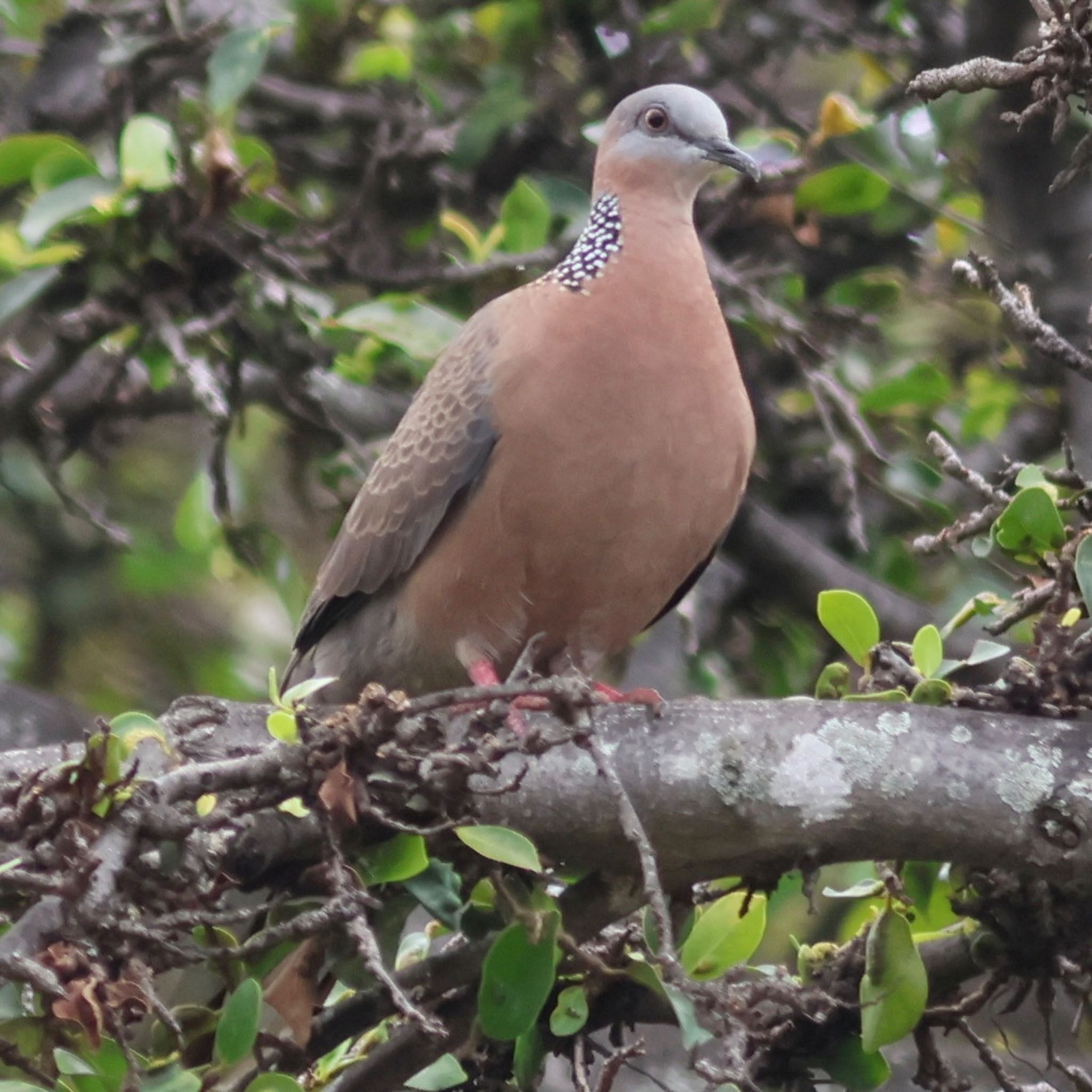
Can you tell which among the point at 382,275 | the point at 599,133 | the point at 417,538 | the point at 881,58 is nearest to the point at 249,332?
the point at 382,275

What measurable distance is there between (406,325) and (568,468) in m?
0.65

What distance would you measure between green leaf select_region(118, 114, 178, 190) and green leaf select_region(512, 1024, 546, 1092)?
184cm

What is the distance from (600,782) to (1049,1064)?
728mm

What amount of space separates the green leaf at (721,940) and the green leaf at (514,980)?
0.84ft

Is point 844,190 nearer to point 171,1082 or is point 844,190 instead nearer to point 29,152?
point 29,152

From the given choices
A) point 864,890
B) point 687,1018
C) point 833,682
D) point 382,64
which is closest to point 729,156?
point 382,64

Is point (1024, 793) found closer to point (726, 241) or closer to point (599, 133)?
point (599, 133)

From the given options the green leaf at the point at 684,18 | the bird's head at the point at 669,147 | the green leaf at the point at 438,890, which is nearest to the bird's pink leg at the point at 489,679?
the green leaf at the point at 438,890

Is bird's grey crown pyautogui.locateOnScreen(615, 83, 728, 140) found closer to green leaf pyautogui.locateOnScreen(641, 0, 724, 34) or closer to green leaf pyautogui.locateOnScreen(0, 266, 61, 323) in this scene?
green leaf pyautogui.locateOnScreen(641, 0, 724, 34)

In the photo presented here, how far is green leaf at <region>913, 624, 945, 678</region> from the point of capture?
2.29 metres

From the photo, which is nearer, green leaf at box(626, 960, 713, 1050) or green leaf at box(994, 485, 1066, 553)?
green leaf at box(626, 960, 713, 1050)

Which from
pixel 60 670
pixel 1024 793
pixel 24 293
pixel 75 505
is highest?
pixel 24 293

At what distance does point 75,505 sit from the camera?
3506mm

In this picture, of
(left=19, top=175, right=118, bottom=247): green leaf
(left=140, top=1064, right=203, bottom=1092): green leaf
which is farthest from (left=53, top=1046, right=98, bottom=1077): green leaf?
(left=19, top=175, right=118, bottom=247): green leaf
